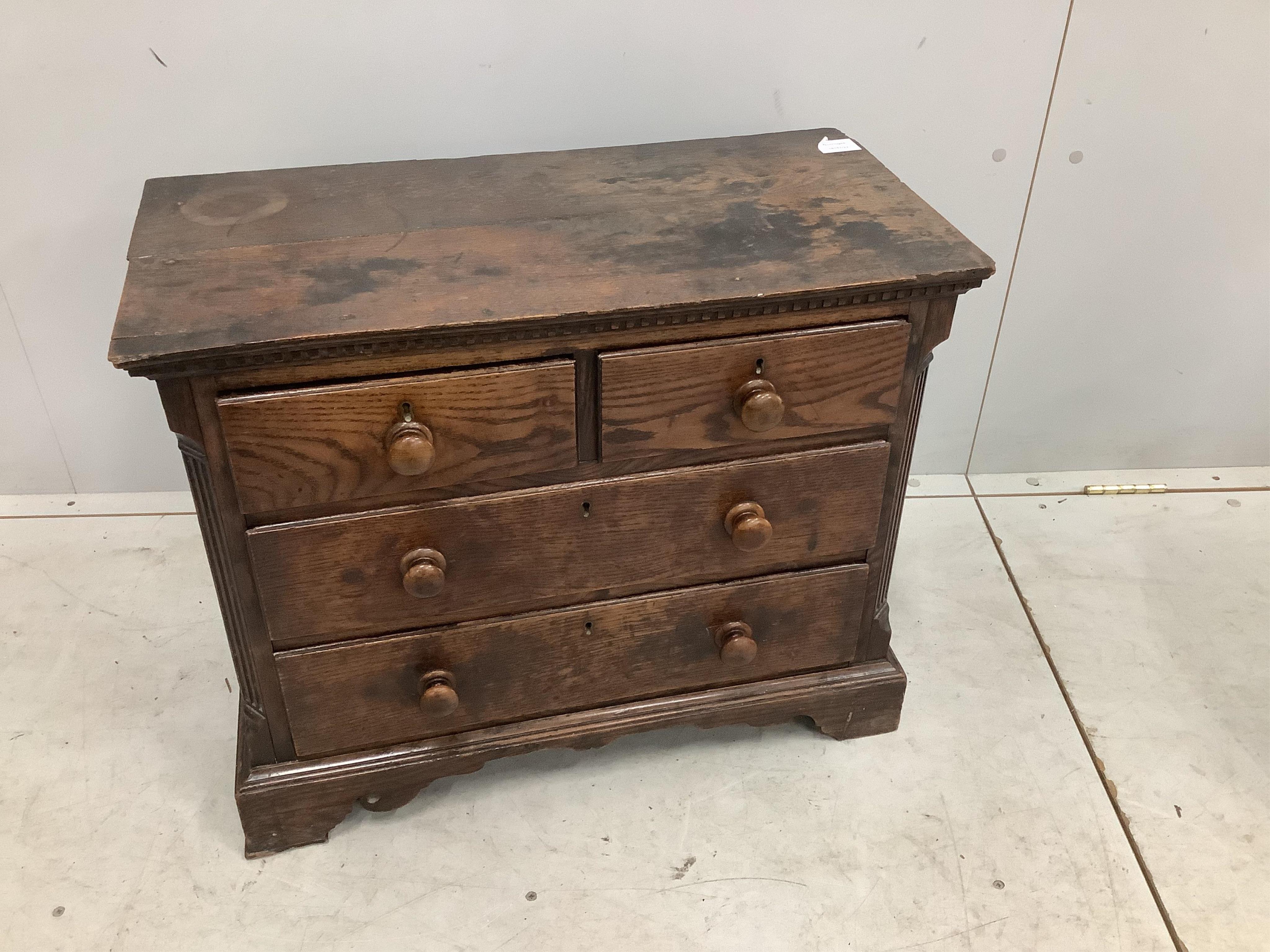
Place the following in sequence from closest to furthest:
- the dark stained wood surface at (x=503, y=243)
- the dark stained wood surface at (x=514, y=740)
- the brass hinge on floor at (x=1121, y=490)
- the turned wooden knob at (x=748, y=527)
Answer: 1. the dark stained wood surface at (x=503, y=243)
2. the turned wooden knob at (x=748, y=527)
3. the dark stained wood surface at (x=514, y=740)
4. the brass hinge on floor at (x=1121, y=490)

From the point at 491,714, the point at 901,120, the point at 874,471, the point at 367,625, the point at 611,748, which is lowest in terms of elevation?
the point at 611,748

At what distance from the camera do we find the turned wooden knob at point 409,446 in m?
1.22

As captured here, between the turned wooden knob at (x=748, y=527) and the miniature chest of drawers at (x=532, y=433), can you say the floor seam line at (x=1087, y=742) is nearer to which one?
the miniature chest of drawers at (x=532, y=433)

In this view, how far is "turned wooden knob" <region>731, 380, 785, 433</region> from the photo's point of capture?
1.31m

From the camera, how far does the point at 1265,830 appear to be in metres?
1.59

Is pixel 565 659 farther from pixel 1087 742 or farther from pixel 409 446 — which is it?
pixel 1087 742

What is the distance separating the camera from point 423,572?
52.5 inches

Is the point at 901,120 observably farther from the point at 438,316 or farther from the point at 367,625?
the point at 367,625

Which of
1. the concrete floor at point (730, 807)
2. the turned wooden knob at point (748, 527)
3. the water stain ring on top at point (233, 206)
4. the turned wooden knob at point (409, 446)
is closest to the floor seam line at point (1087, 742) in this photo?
the concrete floor at point (730, 807)

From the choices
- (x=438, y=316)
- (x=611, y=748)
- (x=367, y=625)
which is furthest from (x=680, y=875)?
(x=438, y=316)

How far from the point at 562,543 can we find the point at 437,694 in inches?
10.7

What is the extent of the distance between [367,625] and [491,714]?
26cm

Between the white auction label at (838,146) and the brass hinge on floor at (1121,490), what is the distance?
1.02 metres

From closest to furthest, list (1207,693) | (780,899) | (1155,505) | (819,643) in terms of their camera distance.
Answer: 1. (780,899)
2. (819,643)
3. (1207,693)
4. (1155,505)
